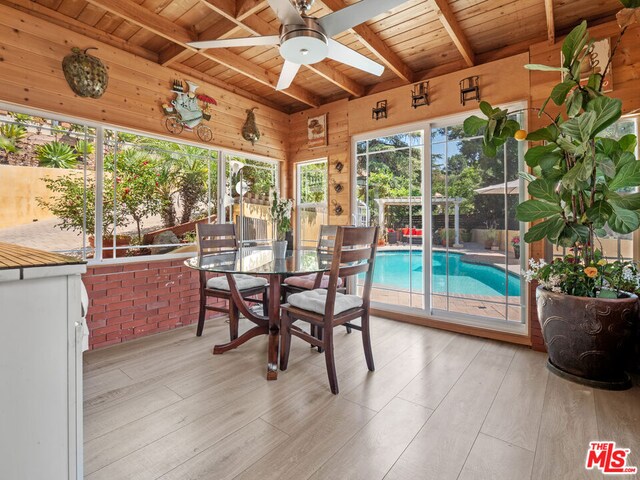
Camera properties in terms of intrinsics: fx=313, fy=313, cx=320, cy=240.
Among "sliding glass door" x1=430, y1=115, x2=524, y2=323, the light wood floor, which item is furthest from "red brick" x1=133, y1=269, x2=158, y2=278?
"sliding glass door" x1=430, y1=115, x2=524, y2=323

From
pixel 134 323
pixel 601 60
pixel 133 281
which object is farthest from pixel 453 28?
pixel 134 323

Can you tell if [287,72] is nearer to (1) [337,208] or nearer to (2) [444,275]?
(1) [337,208]

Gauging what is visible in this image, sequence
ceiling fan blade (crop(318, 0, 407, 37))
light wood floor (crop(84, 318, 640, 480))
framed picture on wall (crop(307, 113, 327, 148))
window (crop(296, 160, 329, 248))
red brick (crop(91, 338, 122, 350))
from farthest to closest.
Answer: window (crop(296, 160, 329, 248)), framed picture on wall (crop(307, 113, 327, 148)), red brick (crop(91, 338, 122, 350)), ceiling fan blade (crop(318, 0, 407, 37)), light wood floor (crop(84, 318, 640, 480))

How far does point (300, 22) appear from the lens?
69.9 inches

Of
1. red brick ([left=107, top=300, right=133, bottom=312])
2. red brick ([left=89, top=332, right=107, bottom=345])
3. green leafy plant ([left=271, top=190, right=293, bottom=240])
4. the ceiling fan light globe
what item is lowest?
red brick ([left=89, top=332, right=107, bottom=345])

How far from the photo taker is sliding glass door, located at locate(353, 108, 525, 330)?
9.71 ft

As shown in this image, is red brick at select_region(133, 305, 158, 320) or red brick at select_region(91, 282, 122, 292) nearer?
red brick at select_region(91, 282, 122, 292)

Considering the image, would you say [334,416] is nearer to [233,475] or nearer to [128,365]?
[233,475]

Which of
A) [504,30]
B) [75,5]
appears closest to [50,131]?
[75,5]

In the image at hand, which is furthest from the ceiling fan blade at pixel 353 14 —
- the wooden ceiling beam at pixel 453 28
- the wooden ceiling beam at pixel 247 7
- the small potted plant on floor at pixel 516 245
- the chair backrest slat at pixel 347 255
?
the small potted plant on floor at pixel 516 245

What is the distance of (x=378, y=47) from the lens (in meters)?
2.85

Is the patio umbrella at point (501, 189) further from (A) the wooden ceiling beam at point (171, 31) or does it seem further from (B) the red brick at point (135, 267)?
(B) the red brick at point (135, 267)

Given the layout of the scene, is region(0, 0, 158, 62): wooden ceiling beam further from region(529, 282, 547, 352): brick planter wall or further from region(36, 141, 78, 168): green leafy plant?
region(529, 282, 547, 352): brick planter wall

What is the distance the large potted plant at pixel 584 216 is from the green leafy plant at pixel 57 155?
3397 millimetres
